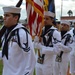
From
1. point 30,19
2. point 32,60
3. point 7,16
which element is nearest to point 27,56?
point 32,60

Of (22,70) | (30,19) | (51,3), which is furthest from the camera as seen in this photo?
(51,3)

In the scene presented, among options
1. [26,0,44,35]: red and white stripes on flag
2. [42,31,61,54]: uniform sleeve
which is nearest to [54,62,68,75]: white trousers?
[42,31,61,54]: uniform sleeve

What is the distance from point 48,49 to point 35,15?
77cm

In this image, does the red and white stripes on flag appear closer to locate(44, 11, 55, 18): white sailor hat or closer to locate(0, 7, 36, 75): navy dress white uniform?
locate(44, 11, 55, 18): white sailor hat

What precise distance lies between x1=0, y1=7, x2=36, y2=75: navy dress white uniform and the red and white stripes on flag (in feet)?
5.61

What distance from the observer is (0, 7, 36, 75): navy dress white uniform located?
15.0 feet

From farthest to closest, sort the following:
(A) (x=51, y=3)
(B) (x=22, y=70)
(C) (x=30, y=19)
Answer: (A) (x=51, y=3), (C) (x=30, y=19), (B) (x=22, y=70)

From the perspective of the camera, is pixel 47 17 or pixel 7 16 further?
pixel 47 17

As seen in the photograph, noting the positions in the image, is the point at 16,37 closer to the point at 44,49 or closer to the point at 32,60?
the point at 32,60

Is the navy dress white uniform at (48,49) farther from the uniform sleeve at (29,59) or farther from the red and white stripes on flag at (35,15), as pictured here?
the uniform sleeve at (29,59)

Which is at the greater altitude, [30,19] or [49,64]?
[30,19]

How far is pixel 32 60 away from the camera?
4.60 meters

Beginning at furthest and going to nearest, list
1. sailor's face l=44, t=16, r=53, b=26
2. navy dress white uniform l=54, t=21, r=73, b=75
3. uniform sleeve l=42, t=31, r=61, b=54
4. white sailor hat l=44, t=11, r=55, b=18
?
navy dress white uniform l=54, t=21, r=73, b=75 < white sailor hat l=44, t=11, r=55, b=18 < sailor's face l=44, t=16, r=53, b=26 < uniform sleeve l=42, t=31, r=61, b=54

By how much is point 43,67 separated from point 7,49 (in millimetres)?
2221
